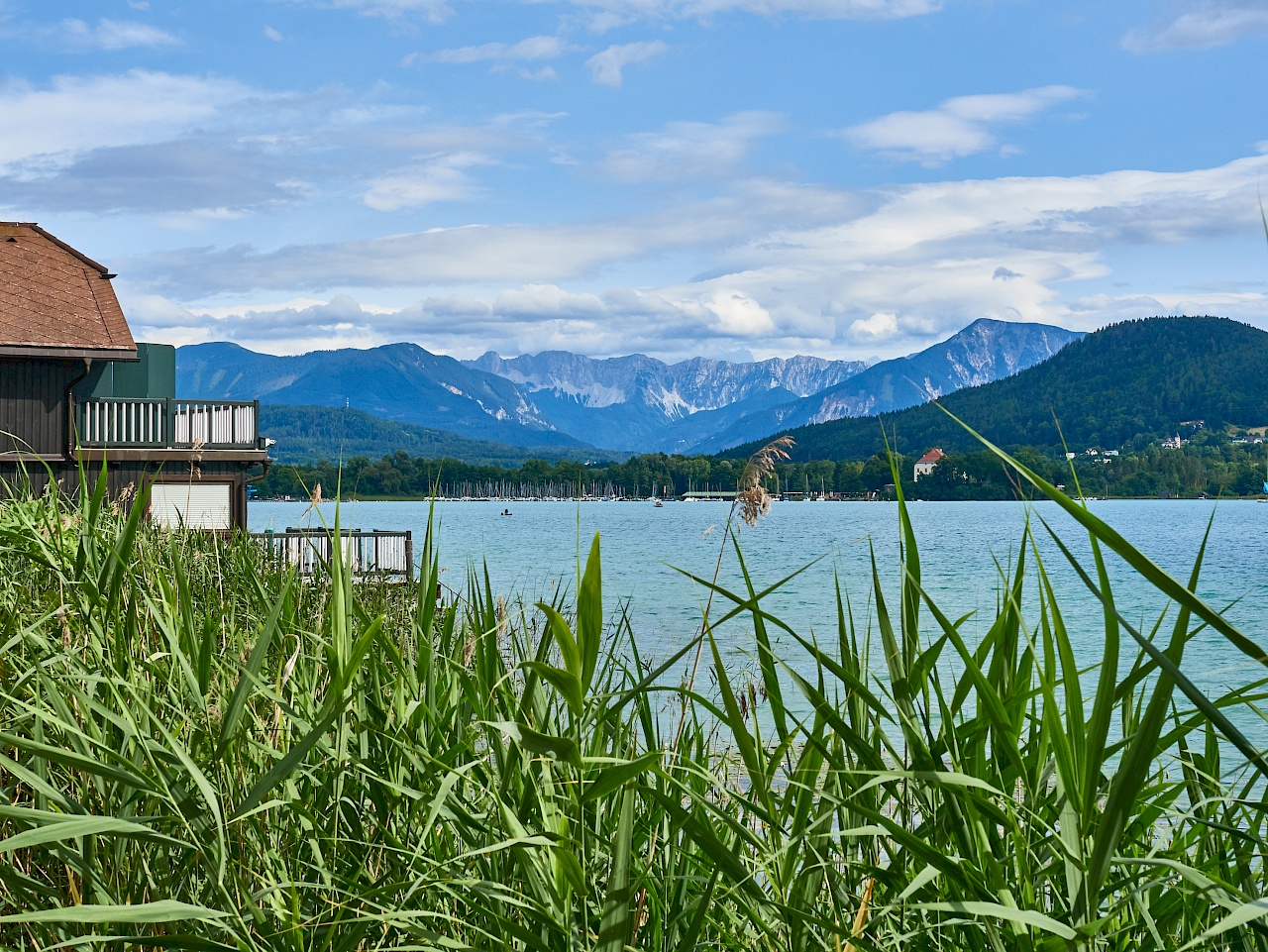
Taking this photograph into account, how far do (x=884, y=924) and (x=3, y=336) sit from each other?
20.3 meters

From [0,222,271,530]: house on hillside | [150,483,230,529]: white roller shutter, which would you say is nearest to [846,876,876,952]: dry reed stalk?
[0,222,271,530]: house on hillside

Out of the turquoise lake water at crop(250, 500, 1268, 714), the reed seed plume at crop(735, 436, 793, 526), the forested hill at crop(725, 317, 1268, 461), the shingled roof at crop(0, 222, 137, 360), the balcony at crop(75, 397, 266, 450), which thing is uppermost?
the forested hill at crop(725, 317, 1268, 461)

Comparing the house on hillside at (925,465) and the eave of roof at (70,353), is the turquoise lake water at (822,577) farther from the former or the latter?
the eave of roof at (70,353)

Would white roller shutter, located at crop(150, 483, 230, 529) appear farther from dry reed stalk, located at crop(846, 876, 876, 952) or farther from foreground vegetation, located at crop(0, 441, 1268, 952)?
dry reed stalk, located at crop(846, 876, 876, 952)

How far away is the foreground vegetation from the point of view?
4.82ft

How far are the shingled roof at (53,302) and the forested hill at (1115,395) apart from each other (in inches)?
3143

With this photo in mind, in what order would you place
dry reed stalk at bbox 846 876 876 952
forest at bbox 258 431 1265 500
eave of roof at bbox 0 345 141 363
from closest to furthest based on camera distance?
dry reed stalk at bbox 846 876 876 952
forest at bbox 258 431 1265 500
eave of roof at bbox 0 345 141 363

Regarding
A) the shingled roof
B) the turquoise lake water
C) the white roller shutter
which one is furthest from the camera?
the white roller shutter

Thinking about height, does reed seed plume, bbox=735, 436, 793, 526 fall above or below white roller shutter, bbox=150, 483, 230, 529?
above

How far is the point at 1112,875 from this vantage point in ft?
6.64

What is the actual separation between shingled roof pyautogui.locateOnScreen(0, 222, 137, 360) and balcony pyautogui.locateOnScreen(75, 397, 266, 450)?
1.34 meters

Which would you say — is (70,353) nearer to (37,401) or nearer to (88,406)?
(37,401)

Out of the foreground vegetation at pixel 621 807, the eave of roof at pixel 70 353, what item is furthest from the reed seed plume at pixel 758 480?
the eave of roof at pixel 70 353

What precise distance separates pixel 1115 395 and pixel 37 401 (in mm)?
126361
